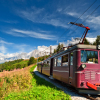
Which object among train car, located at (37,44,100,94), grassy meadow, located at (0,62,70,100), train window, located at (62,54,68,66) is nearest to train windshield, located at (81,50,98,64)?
train car, located at (37,44,100,94)

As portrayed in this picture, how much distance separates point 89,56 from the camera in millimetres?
7465

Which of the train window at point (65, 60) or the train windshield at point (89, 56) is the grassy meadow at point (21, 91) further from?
the train windshield at point (89, 56)

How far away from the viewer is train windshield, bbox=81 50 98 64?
24.4 ft

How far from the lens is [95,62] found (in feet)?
24.3

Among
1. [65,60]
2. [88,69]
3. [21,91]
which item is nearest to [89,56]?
[88,69]

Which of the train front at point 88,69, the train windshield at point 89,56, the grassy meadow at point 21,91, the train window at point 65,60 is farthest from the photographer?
the train window at point 65,60

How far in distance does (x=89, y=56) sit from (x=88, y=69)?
0.84 m

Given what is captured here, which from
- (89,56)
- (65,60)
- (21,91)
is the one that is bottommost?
(21,91)

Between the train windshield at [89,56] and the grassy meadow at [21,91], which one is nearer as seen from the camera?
the grassy meadow at [21,91]

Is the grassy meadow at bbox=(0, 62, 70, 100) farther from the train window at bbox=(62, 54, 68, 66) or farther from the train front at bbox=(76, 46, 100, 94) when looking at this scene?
the train window at bbox=(62, 54, 68, 66)

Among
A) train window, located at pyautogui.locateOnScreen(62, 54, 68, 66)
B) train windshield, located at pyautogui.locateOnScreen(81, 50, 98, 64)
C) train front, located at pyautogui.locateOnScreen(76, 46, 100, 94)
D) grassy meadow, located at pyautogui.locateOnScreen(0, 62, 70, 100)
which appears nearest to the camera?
grassy meadow, located at pyautogui.locateOnScreen(0, 62, 70, 100)

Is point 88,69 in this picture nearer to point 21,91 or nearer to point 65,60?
point 65,60

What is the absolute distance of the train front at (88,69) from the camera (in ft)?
23.1

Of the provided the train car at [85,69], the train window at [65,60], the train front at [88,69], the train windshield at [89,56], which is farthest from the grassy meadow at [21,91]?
the train windshield at [89,56]
